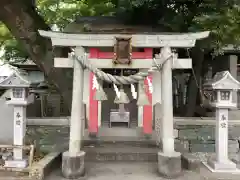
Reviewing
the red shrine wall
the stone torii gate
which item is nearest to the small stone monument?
the stone torii gate

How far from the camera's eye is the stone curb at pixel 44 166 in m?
5.70

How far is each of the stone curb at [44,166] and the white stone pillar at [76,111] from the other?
64 centimetres

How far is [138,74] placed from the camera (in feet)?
20.6

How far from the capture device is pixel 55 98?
10984 mm

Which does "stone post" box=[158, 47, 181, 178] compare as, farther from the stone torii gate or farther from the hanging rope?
the hanging rope

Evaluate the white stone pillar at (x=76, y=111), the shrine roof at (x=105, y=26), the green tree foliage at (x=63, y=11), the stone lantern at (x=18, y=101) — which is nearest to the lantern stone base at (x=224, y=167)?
the white stone pillar at (x=76, y=111)

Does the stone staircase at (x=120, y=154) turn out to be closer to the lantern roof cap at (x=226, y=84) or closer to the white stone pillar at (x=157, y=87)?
the white stone pillar at (x=157, y=87)

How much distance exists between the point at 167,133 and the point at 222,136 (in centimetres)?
136

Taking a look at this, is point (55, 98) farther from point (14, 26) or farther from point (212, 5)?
point (212, 5)

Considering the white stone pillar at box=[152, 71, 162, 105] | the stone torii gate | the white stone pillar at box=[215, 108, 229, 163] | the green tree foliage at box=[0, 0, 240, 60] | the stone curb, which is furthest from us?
the white stone pillar at box=[152, 71, 162, 105]

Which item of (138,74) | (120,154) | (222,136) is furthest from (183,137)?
(138,74)

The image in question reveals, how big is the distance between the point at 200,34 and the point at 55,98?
653 centimetres

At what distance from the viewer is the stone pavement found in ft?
19.8

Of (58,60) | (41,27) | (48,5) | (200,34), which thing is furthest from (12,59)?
(200,34)
